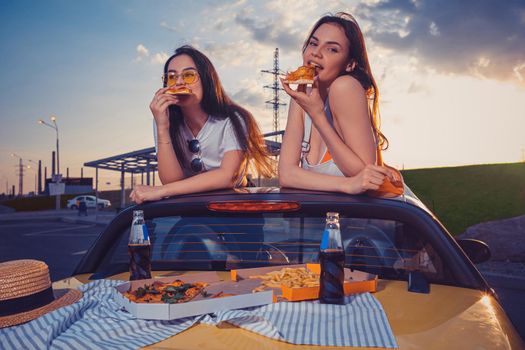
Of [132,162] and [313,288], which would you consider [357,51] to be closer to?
[313,288]

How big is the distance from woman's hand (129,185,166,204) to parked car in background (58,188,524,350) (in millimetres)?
101

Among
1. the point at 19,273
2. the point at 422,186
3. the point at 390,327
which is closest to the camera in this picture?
the point at 390,327

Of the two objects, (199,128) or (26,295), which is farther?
(199,128)

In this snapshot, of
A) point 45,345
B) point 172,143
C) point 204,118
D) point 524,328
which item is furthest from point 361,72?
point 524,328

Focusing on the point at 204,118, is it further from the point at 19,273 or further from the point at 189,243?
the point at 19,273

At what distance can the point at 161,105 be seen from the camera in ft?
9.91

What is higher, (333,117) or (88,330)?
(333,117)

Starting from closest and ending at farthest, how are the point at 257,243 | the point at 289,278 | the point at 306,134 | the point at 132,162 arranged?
the point at 289,278 → the point at 257,243 → the point at 306,134 → the point at 132,162

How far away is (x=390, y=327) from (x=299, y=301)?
39 cm

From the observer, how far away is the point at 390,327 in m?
1.54

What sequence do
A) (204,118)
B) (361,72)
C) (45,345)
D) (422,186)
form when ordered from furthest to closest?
(422,186), (204,118), (361,72), (45,345)

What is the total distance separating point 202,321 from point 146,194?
1215 millimetres

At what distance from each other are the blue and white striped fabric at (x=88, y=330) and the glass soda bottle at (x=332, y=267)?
51cm

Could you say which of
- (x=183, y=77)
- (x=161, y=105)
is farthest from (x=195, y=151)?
(x=183, y=77)
